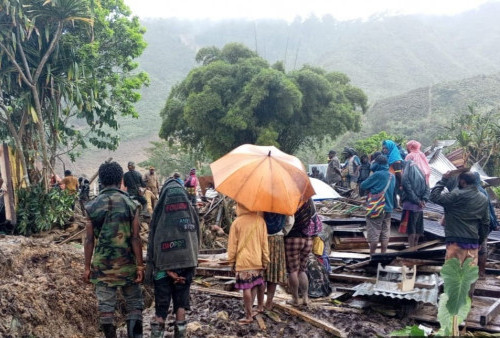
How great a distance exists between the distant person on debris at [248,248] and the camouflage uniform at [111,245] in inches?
41.5

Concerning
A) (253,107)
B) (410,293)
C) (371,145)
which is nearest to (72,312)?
(410,293)

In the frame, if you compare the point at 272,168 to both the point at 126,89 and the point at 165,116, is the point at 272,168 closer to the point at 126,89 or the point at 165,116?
the point at 126,89

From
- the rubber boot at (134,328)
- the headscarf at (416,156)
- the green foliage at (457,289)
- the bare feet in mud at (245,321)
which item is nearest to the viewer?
the green foliage at (457,289)

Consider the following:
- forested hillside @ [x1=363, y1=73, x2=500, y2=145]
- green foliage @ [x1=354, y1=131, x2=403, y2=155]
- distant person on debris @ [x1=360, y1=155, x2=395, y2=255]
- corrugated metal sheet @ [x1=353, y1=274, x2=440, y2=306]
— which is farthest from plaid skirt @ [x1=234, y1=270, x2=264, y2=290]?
forested hillside @ [x1=363, y1=73, x2=500, y2=145]

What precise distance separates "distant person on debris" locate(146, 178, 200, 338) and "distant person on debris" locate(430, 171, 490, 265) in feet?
10.2

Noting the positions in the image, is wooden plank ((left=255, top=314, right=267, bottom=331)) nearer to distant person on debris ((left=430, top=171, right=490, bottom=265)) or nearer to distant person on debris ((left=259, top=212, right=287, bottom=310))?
distant person on debris ((left=259, top=212, right=287, bottom=310))

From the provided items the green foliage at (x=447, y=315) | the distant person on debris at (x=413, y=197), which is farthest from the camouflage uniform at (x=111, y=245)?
the distant person on debris at (x=413, y=197)

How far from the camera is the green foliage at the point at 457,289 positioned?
10.4 ft

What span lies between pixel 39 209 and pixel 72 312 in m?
6.87

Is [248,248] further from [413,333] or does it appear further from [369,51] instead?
[369,51]

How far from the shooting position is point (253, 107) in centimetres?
1945

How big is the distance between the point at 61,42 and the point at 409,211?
10100mm

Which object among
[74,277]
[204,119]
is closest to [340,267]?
[74,277]

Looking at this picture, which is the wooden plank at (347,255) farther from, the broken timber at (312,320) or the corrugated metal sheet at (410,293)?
the broken timber at (312,320)
